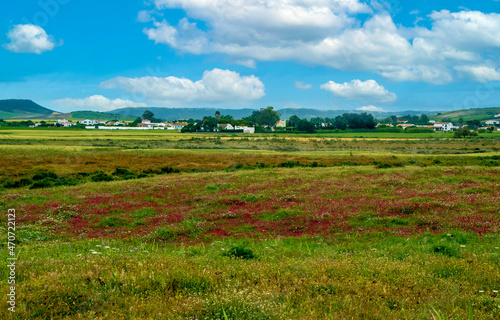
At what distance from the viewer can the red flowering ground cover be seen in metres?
16.6

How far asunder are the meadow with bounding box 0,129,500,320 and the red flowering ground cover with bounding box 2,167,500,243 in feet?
0.34

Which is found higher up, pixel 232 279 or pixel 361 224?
pixel 232 279

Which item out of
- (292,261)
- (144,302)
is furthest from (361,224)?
(144,302)

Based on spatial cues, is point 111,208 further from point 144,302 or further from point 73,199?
point 144,302

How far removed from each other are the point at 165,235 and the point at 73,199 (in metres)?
13.3

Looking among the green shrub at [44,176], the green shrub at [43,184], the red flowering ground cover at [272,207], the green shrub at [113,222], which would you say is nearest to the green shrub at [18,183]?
the green shrub at [43,184]

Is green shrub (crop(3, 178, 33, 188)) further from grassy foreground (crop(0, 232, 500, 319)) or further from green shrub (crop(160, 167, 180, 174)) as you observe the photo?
grassy foreground (crop(0, 232, 500, 319))

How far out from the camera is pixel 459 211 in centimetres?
1859

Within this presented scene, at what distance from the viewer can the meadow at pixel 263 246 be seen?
6121 mm

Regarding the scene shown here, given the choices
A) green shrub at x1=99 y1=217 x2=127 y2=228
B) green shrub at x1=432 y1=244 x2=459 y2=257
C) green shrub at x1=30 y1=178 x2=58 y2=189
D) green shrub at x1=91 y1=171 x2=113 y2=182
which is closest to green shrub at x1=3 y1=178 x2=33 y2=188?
green shrub at x1=30 y1=178 x2=58 y2=189

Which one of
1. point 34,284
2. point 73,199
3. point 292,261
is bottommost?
point 73,199

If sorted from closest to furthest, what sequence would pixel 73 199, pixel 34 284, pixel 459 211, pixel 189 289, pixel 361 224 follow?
1. pixel 34 284
2. pixel 189 289
3. pixel 361 224
4. pixel 459 211
5. pixel 73 199

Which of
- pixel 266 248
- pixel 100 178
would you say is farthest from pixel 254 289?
pixel 100 178

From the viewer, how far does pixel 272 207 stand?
Result: 21.4m
